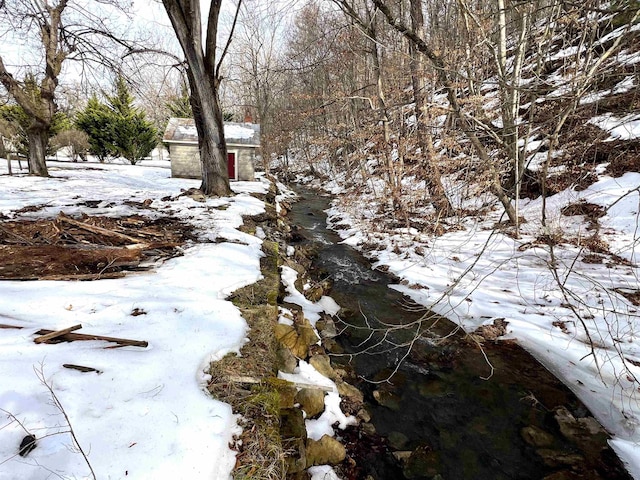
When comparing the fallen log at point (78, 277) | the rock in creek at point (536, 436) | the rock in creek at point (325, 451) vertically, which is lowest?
the rock in creek at point (536, 436)

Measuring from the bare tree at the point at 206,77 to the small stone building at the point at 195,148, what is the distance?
8231mm

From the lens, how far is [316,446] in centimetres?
279

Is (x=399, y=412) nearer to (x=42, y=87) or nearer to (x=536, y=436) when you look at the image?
(x=536, y=436)

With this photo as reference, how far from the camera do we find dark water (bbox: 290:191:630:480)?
296cm

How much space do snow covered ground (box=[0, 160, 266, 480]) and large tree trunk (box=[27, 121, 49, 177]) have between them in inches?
502

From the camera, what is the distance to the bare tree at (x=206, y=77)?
7559 mm

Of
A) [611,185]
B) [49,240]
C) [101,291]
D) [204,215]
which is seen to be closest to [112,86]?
[204,215]

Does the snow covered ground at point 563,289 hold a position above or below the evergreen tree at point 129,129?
below

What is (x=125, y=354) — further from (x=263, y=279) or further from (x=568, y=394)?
(x=568, y=394)

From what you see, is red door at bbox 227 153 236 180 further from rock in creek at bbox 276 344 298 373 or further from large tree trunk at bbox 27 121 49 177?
rock in creek at bbox 276 344 298 373

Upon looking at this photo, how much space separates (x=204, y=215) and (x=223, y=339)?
16.5ft

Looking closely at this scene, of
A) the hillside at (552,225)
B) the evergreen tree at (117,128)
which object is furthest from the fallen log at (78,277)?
the evergreen tree at (117,128)

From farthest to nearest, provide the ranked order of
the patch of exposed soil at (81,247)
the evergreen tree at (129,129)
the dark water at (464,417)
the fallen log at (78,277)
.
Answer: the evergreen tree at (129,129) → the patch of exposed soil at (81,247) → the fallen log at (78,277) → the dark water at (464,417)

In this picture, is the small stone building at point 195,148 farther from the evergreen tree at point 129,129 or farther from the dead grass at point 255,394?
the dead grass at point 255,394
